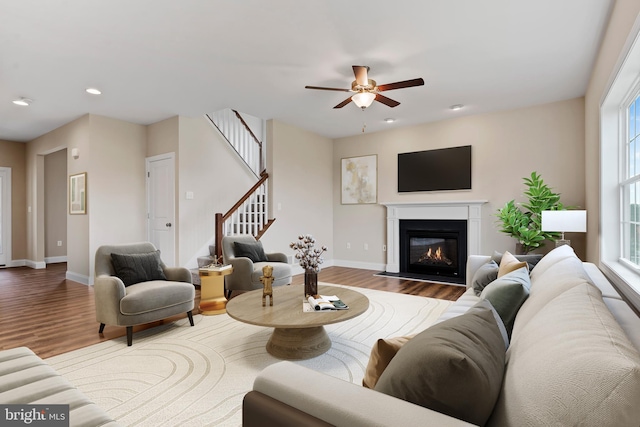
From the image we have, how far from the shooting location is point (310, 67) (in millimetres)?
3559

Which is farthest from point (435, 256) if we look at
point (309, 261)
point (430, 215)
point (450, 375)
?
point (450, 375)

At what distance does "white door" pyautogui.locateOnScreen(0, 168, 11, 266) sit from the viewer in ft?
22.6

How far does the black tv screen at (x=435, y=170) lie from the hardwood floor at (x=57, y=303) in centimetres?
170

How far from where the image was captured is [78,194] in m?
5.40

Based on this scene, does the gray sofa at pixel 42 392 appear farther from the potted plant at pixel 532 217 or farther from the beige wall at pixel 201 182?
the potted plant at pixel 532 217

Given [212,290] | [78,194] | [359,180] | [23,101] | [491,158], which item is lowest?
[212,290]

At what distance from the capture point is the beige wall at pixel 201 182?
5254 millimetres

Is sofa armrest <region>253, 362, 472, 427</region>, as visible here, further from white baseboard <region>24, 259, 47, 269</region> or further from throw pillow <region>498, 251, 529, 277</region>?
white baseboard <region>24, 259, 47, 269</region>

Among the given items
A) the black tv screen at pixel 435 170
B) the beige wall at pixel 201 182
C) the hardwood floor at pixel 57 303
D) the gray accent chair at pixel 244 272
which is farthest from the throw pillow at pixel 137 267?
the black tv screen at pixel 435 170

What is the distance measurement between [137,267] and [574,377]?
132 inches

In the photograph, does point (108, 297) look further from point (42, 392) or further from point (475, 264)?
point (475, 264)

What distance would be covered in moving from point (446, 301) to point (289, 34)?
3.45m

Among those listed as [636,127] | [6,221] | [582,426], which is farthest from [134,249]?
[6,221]

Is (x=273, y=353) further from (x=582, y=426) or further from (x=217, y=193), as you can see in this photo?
(x=217, y=193)
